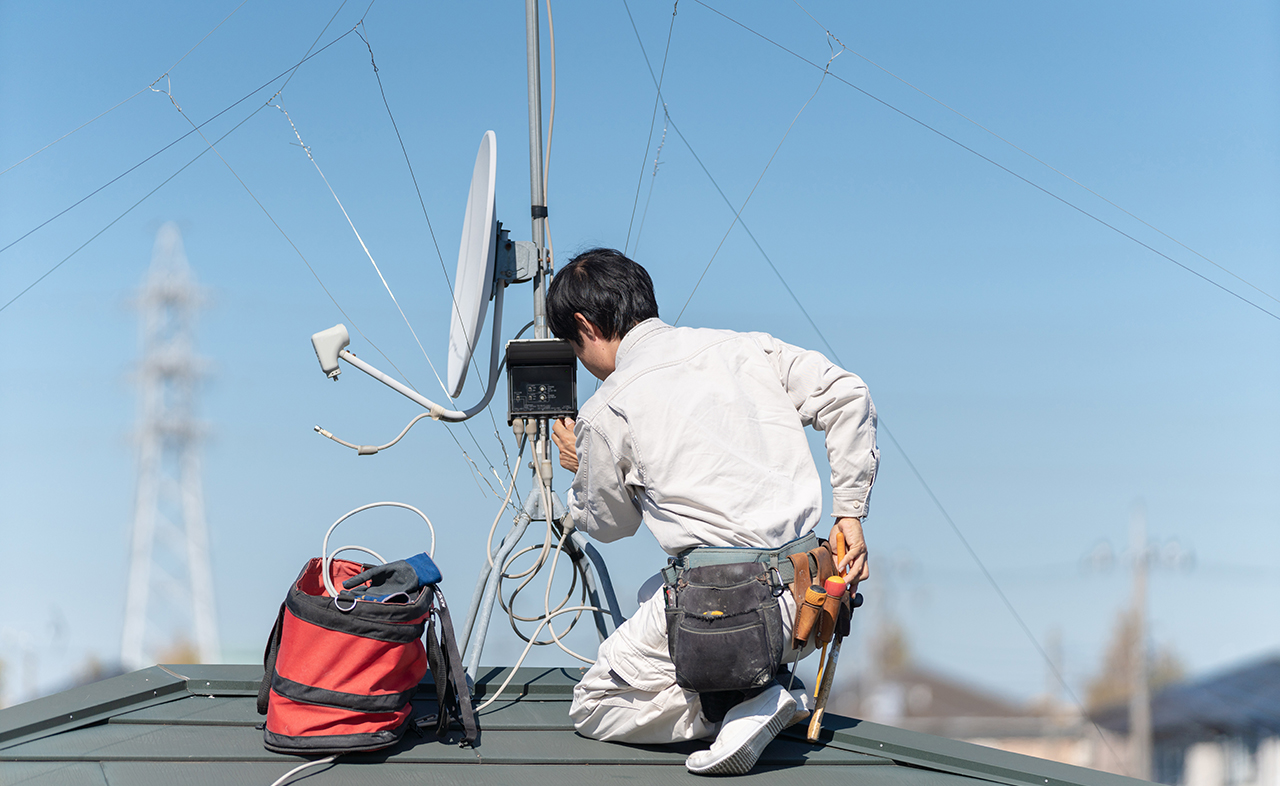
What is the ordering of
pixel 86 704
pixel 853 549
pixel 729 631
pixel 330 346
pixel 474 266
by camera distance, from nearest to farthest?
pixel 729 631 < pixel 853 549 < pixel 86 704 < pixel 330 346 < pixel 474 266

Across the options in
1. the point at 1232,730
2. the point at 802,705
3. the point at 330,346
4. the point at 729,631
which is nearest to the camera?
the point at 729,631

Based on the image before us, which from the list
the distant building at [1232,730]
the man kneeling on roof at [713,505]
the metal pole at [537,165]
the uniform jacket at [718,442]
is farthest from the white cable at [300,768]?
the distant building at [1232,730]

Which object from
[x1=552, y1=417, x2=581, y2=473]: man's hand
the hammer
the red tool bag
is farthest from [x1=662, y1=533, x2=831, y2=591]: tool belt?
the red tool bag

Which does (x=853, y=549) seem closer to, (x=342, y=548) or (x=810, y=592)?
(x=810, y=592)

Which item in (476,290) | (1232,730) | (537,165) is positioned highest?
(537,165)

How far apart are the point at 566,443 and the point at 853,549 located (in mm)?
848

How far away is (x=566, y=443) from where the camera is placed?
102 inches

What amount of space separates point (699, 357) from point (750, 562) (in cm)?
50

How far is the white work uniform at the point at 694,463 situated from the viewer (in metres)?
2.10

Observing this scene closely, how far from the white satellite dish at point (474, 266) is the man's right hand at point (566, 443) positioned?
0.37 metres

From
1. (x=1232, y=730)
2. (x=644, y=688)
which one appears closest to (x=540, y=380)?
(x=644, y=688)

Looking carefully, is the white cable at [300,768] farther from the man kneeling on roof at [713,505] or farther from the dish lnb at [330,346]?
the dish lnb at [330,346]

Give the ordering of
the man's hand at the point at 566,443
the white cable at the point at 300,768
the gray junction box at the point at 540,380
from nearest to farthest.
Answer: the white cable at the point at 300,768 → the man's hand at the point at 566,443 → the gray junction box at the point at 540,380

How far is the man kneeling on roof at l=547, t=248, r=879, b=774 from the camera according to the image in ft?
6.68
